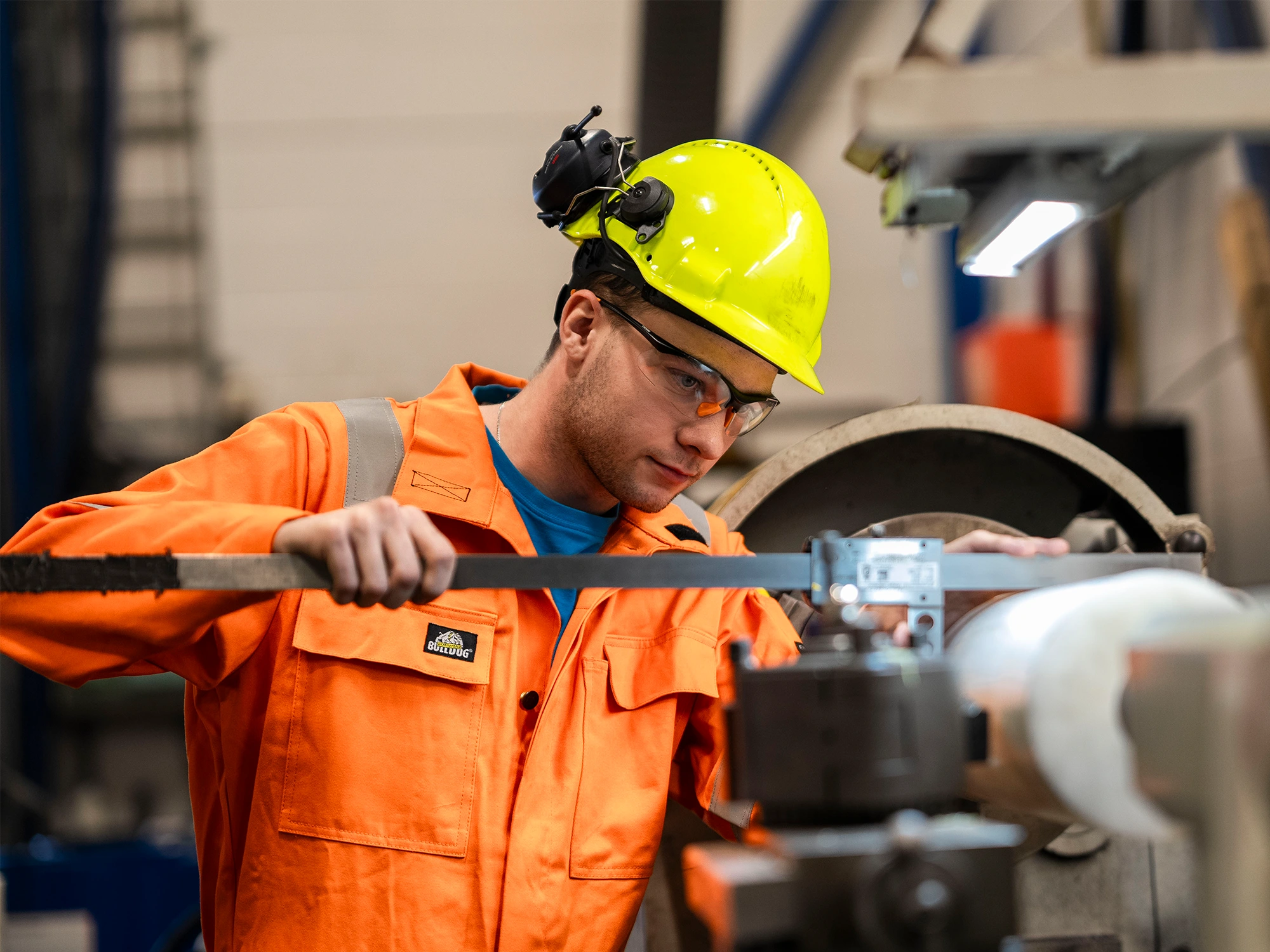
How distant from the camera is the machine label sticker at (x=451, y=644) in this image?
1.28 m

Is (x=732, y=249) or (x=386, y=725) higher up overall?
(x=732, y=249)

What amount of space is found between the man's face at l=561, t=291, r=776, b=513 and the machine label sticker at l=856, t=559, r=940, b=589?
12.8 inches

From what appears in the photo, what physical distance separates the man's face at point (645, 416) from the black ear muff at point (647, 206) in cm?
11

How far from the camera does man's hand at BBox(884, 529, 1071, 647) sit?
4.03ft

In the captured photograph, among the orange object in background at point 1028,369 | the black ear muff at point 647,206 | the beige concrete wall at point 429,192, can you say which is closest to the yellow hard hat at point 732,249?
the black ear muff at point 647,206

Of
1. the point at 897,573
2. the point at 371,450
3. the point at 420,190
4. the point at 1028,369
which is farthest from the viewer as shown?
the point at 420,190

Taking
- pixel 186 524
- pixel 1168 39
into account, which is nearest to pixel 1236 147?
pixel 1168 39

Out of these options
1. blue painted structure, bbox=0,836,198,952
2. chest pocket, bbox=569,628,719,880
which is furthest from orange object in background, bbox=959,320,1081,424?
blue painted structure, bbox=0,836,198,952

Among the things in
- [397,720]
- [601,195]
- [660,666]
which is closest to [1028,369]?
[601,195]

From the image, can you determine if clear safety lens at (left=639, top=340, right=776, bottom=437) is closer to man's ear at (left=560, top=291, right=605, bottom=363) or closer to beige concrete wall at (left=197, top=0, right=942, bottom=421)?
man's ear at (left=560, top=291, right=605, bottom=363)

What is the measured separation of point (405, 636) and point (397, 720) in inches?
4.0

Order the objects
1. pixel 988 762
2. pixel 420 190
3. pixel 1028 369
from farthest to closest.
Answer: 1. pixel 420 190
2. pixel 1028 369
3. pixel 988 762

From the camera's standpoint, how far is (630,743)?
1354mm

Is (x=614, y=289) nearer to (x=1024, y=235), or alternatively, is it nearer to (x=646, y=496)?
(x=646, y=496)
